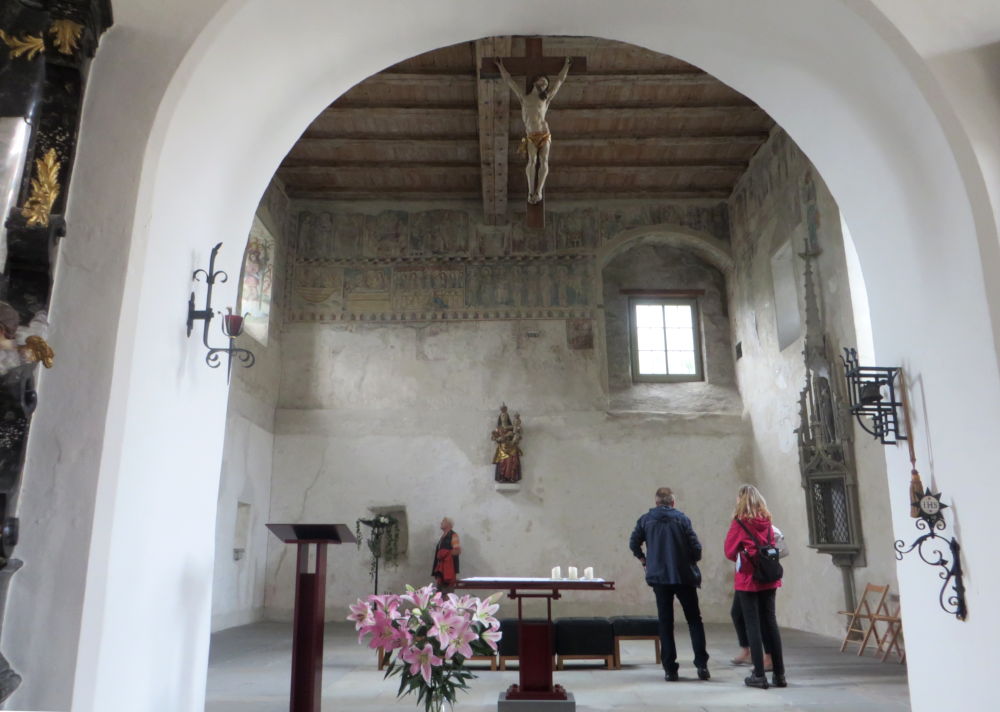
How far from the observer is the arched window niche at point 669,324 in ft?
46.8

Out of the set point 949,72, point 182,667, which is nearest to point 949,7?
point 949,72

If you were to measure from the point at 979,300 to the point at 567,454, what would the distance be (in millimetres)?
11018

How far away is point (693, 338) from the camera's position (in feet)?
48.6

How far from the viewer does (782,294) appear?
12.5 metres

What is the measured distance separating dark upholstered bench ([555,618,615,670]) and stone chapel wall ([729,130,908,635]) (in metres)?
3.58

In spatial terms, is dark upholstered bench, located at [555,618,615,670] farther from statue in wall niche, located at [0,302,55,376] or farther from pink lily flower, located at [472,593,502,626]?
statue in wall niche, located at [0,302,55,376]

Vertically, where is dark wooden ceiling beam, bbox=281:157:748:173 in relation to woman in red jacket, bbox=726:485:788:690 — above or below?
above

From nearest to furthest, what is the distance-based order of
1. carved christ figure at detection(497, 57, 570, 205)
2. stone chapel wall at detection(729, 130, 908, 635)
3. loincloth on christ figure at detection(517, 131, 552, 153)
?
carved christ figure at detection(497, 57, 570, 205) → loincloth on christ figure at detection(517, 131, 552, 153) → stone chapel wall at detection(729, 130, 908, 635)

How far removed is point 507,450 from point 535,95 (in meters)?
7.62

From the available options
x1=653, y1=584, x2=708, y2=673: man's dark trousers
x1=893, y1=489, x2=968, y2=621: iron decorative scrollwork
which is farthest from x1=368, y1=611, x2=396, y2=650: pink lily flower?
x1=653, y1=584, x2=708, y2=673: man's dark trousers

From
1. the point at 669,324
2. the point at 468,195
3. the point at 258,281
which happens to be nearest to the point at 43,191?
the point at 258,281

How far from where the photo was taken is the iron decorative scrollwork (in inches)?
120

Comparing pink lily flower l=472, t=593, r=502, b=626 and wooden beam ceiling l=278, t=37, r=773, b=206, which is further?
wooden beam ceiling l=278, t=37, r=773, b=206

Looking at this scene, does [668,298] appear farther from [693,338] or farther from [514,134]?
[514,134]
